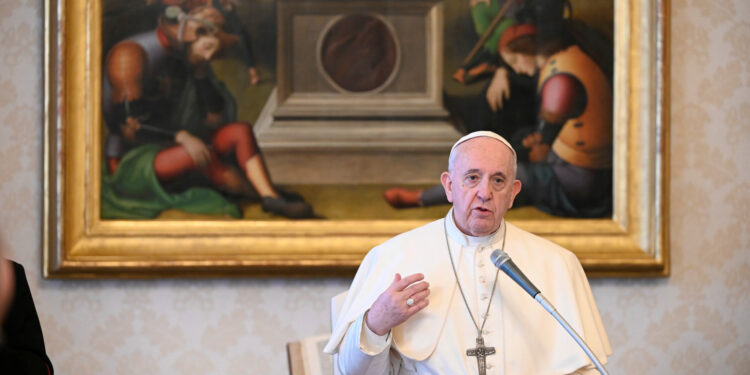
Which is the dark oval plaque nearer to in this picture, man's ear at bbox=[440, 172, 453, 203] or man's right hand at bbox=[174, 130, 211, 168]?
man's right hand at bbox=[174, 130, 211, 168]

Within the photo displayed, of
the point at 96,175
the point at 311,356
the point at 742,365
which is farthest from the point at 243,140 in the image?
the point at 742,365


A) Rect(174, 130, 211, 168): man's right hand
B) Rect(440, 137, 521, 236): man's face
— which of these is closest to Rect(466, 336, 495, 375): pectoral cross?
Rect(440, 137, 521, 236): man's face

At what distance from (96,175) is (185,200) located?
0.45 meters

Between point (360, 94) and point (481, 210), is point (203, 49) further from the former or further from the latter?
point (481, 210)

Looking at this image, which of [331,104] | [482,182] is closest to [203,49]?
[331,104]

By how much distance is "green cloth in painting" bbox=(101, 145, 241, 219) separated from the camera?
4.55 metres

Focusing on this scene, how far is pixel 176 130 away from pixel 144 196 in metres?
0.37

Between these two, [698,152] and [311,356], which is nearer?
[311,356]

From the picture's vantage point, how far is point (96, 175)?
14.8 feet

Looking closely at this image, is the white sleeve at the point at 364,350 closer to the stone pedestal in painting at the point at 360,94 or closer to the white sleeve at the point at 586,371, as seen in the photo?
the white sleeve at the point at 586,371

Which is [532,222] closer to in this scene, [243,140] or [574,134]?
[574,134]

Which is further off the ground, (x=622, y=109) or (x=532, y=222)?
(x=622, y=109)

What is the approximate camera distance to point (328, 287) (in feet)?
15.4

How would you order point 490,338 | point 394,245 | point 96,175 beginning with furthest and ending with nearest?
1. point 96,175
2. point 394,245
3. point 490,338
